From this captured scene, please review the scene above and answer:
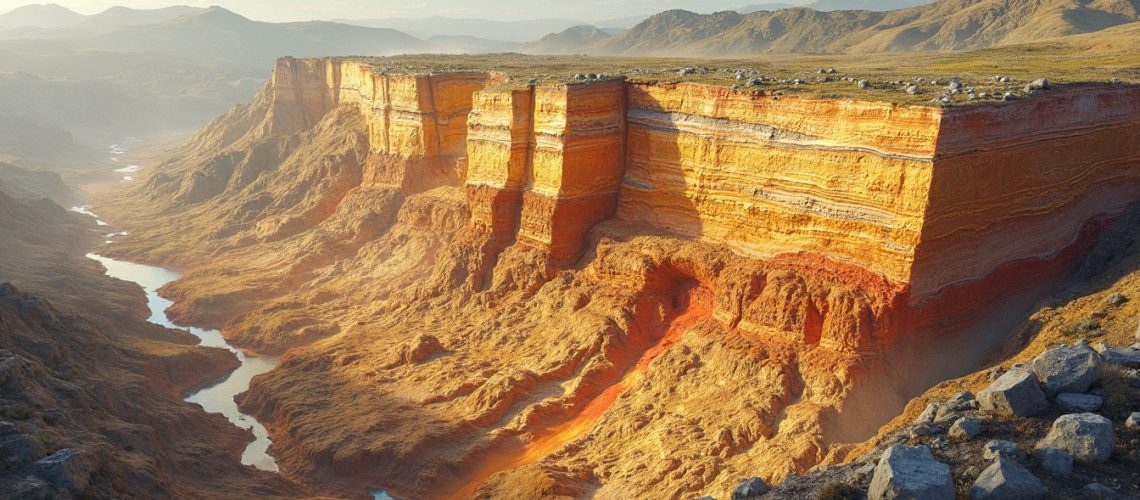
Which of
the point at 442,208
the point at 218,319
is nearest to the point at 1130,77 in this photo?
the point at 442,208

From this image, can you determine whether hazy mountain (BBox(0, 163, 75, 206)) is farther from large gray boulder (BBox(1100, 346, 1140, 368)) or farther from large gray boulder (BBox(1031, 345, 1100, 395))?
large gray boulder (BBox(1100, 346, 1140, 368))

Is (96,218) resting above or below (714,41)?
below

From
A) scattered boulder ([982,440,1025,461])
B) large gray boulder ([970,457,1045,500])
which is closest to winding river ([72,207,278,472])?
scattered boulder ([982,440,1025,461])

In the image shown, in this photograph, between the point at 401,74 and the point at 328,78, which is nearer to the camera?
the point at 401,74

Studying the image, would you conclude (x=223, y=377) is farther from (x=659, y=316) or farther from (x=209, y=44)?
(x=209, y=44)

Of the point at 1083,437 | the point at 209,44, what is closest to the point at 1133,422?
the point at 1083,437

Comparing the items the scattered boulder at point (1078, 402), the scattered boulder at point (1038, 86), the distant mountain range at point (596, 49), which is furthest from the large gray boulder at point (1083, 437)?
the distant mountain range at point (596, 49)

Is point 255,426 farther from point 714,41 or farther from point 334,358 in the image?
point 714,41
